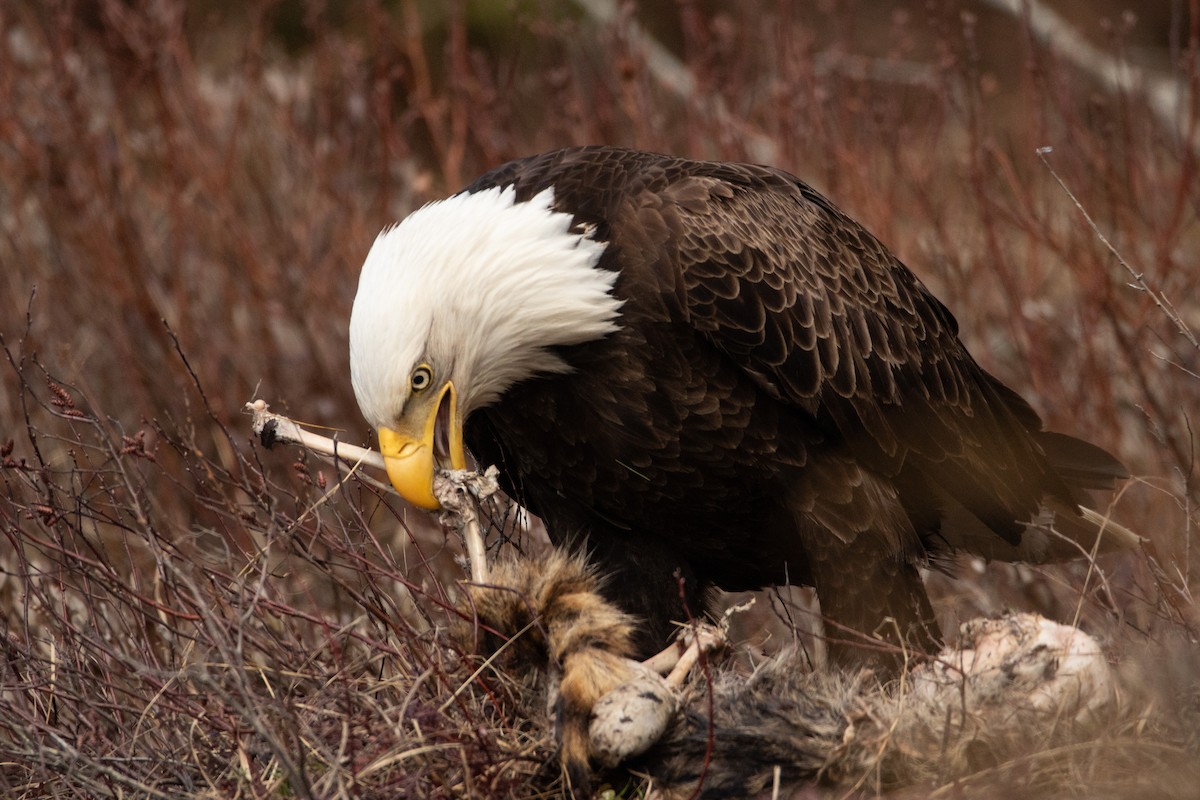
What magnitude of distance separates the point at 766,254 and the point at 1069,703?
1.27 m

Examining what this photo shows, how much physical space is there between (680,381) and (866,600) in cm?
79

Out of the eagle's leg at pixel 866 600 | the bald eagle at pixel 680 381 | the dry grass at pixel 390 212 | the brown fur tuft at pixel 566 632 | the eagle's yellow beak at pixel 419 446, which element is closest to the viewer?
the brown fur tuft at pixel 566 632

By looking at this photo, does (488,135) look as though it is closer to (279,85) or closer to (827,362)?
(279,85)

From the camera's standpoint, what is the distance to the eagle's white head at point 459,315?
3141 millimetres

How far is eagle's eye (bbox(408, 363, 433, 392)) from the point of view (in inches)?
124

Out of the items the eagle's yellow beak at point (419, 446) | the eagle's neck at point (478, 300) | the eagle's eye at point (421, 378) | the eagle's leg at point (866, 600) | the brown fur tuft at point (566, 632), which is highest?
the eagle's neck at point (478, 300)

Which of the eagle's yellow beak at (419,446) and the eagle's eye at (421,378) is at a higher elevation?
the eagle's eye at (421,378)

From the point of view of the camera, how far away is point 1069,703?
2877mm

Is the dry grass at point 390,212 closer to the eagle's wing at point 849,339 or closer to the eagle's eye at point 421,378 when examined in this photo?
the eagle's wing at point 849,339

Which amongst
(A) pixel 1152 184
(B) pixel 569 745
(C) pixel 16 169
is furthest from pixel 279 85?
(B) pixel 569 745

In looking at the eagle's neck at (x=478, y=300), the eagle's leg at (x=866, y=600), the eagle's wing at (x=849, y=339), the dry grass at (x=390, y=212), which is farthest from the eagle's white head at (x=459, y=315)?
the eagle's leg at (x=866, y=600)

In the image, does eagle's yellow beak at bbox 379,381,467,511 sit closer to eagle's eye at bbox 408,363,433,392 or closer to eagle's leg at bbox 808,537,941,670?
eagle's eye at bbox 408,363,433,392

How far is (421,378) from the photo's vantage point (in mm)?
3180

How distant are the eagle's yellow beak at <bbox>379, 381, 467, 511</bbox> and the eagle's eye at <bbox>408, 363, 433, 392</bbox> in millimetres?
23
